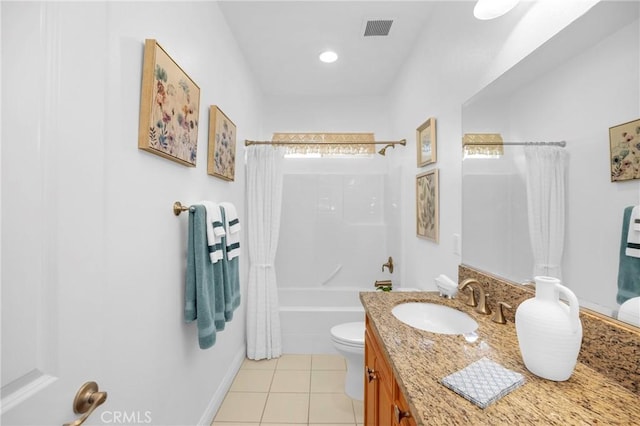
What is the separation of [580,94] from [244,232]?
226cm

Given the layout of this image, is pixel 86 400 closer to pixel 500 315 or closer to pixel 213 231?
pixel 213 231

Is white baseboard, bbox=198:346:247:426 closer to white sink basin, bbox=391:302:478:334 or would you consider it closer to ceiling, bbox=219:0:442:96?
white sink basin, bbox=391:302:478:334

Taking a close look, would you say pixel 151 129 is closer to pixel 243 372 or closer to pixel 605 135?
pixel 605 135

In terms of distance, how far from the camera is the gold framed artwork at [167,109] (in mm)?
1022

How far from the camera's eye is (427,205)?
75.2 inches

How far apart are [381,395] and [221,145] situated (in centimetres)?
164

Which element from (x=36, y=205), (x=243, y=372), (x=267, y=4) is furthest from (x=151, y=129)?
(x=243, y=372)

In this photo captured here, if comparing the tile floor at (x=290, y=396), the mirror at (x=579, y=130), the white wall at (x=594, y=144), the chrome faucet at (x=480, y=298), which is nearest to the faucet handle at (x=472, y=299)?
the chrome faucet at (x=480, y=298)

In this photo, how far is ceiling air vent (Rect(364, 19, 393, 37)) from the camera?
6.34 ft

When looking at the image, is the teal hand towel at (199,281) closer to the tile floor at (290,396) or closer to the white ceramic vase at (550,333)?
the tile floor at (290,396)

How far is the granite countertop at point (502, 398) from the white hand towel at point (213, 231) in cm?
85

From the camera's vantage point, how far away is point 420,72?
2.10 m

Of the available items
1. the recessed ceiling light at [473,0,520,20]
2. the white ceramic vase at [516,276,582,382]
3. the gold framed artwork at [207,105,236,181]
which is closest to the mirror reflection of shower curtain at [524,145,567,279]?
the white ceramic vase at [516,276,582,382]

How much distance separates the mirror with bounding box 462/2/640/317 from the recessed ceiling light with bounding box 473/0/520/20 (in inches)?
8.4
